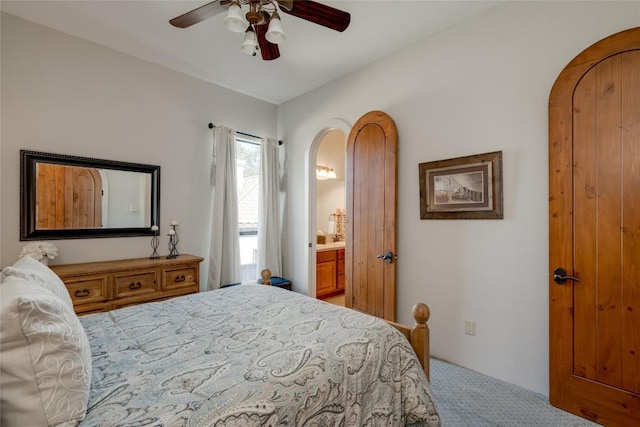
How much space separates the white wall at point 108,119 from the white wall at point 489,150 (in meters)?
2.12

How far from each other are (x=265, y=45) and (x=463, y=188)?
1.90 metres

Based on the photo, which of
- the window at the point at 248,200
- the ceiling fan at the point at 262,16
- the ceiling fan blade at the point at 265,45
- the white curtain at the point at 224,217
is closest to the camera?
the ceiling fan at the point at 262,16

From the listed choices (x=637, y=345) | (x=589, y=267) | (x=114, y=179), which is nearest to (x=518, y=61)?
(x=589, y=267)

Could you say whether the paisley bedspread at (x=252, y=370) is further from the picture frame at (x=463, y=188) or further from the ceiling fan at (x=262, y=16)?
the ceiling fan at (x=262, y=16)

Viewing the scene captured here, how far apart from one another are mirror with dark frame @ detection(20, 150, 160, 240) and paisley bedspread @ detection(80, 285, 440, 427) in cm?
144

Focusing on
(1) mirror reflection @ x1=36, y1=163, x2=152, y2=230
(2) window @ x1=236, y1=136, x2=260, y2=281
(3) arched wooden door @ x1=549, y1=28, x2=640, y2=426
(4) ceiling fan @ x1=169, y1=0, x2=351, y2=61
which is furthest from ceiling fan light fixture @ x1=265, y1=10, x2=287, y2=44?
(2) window @ x1=236, y1=136, x2=260, y2=281

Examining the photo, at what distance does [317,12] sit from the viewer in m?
1.74

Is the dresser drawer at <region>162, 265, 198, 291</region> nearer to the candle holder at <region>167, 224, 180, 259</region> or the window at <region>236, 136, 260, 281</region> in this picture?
the candle holder at <region>167, 224, 180, 259</region>

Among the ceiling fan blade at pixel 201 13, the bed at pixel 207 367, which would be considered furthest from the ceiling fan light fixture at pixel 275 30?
the bed at pixel 207 367

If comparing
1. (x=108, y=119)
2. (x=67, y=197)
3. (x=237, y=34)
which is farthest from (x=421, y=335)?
(x=108, y=119)

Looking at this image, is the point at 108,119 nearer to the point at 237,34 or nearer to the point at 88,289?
the point at 237,34

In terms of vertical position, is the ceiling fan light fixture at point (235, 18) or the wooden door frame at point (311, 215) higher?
the ceiling fan light fixture at point (235, 18)

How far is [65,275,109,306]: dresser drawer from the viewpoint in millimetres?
2279

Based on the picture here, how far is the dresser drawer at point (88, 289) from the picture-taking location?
228 centimetres
